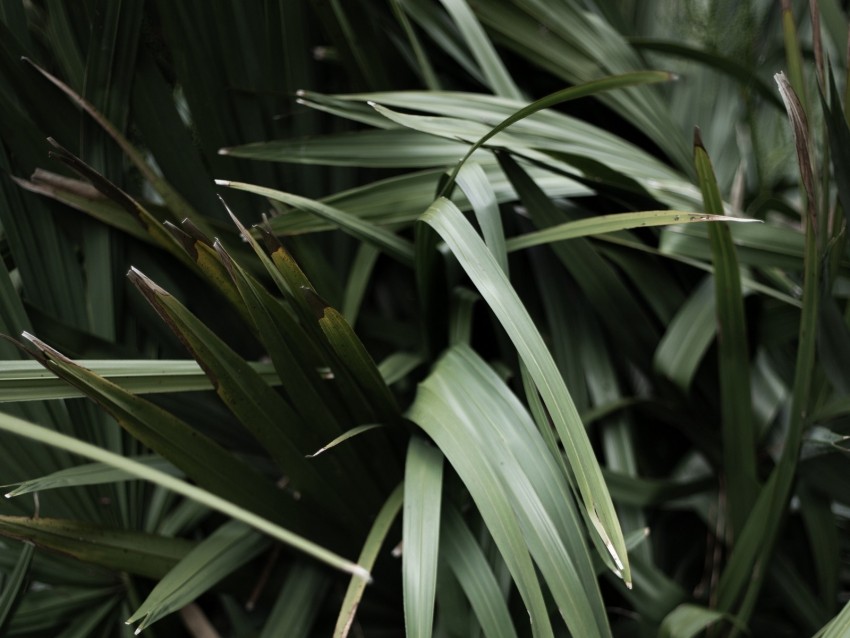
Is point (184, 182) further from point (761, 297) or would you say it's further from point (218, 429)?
point (761, 297)

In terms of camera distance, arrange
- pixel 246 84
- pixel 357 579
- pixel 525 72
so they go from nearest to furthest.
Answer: pixel 357 579 < pixel 246 84 < pixel 525 72

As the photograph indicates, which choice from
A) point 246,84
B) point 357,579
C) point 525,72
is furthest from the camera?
point 525,72

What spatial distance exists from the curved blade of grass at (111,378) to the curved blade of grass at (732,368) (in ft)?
1.19

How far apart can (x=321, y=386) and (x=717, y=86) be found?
558mm

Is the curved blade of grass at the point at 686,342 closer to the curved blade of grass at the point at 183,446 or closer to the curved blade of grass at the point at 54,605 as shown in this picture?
the curved blade of grass at the point at 183,446

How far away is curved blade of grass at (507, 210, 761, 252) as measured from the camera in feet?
1.36

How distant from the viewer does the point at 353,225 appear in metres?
0.49

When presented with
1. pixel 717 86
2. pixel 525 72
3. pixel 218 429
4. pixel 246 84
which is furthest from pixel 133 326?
pixel 717 86

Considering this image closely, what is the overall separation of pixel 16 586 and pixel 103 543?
6cm

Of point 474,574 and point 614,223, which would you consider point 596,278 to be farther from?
point 474,574

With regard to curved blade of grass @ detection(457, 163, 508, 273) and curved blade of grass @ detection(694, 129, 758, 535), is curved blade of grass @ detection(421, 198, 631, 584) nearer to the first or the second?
curved blade of grass @ detection(457, 163, 508, 273)

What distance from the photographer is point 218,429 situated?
555 mm

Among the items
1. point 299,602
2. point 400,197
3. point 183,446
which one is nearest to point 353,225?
point 400,197

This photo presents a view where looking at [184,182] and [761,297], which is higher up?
[184,182]
